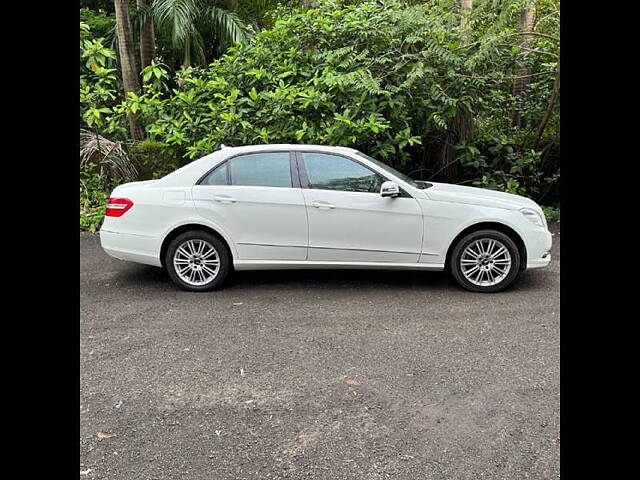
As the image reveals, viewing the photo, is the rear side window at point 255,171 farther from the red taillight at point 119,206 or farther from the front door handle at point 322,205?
the red taillight at point 119,206

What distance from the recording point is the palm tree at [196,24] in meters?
12.8

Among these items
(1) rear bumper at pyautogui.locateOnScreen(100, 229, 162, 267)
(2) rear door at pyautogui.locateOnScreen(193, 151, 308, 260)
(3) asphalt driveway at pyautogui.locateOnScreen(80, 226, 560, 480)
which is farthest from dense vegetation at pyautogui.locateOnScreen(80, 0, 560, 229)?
(3) asphalt driveway at pyautogui.locateOnScreen(80, 226, 560, 480)

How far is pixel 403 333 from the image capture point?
455 centimetres

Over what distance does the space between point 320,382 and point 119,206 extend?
3217 mm

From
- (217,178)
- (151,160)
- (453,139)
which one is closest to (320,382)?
(217,178)

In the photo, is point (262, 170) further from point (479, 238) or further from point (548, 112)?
point (548, 112)

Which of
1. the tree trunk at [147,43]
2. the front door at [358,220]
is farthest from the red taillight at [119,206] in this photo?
the tree trunk at [147,43]

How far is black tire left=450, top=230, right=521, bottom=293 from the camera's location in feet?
18.2

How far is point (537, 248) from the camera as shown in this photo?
5.58 m

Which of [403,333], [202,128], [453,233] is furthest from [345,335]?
[202,128]

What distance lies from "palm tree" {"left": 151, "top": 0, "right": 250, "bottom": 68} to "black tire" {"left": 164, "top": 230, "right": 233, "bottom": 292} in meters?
8.62

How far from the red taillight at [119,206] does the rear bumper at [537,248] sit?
4.12 m

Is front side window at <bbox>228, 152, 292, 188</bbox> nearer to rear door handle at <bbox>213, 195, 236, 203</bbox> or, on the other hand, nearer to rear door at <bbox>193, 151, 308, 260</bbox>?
rear door at <bbox>193, 151, 308, 260</bbox>

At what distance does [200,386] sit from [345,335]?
1.33 metres
